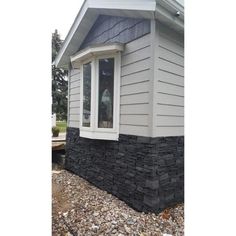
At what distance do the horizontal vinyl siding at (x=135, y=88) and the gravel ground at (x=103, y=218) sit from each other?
0.99 meters

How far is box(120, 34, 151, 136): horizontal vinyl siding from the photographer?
99.7 inches

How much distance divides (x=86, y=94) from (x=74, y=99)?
2.96ft

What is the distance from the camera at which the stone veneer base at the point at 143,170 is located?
8.14 feet

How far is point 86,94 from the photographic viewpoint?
11.5 feet

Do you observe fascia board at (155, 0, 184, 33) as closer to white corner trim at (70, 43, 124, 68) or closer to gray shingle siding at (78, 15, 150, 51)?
gray shingle siding at (78, 15, 150, 51)

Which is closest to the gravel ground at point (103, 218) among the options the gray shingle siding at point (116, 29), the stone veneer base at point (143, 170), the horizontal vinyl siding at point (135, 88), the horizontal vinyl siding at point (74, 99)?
the stone veneer base at point (143, 170)

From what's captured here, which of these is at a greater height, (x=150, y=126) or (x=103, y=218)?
(x=150, y=126)

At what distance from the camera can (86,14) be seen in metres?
3.31

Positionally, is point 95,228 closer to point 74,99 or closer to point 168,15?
point 168,15

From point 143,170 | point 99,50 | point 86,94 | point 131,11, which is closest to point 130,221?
point 143,170

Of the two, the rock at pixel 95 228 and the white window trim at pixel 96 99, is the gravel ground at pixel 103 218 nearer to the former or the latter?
the rock at pixel 95 228

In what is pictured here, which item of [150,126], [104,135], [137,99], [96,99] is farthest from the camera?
[96,99]
